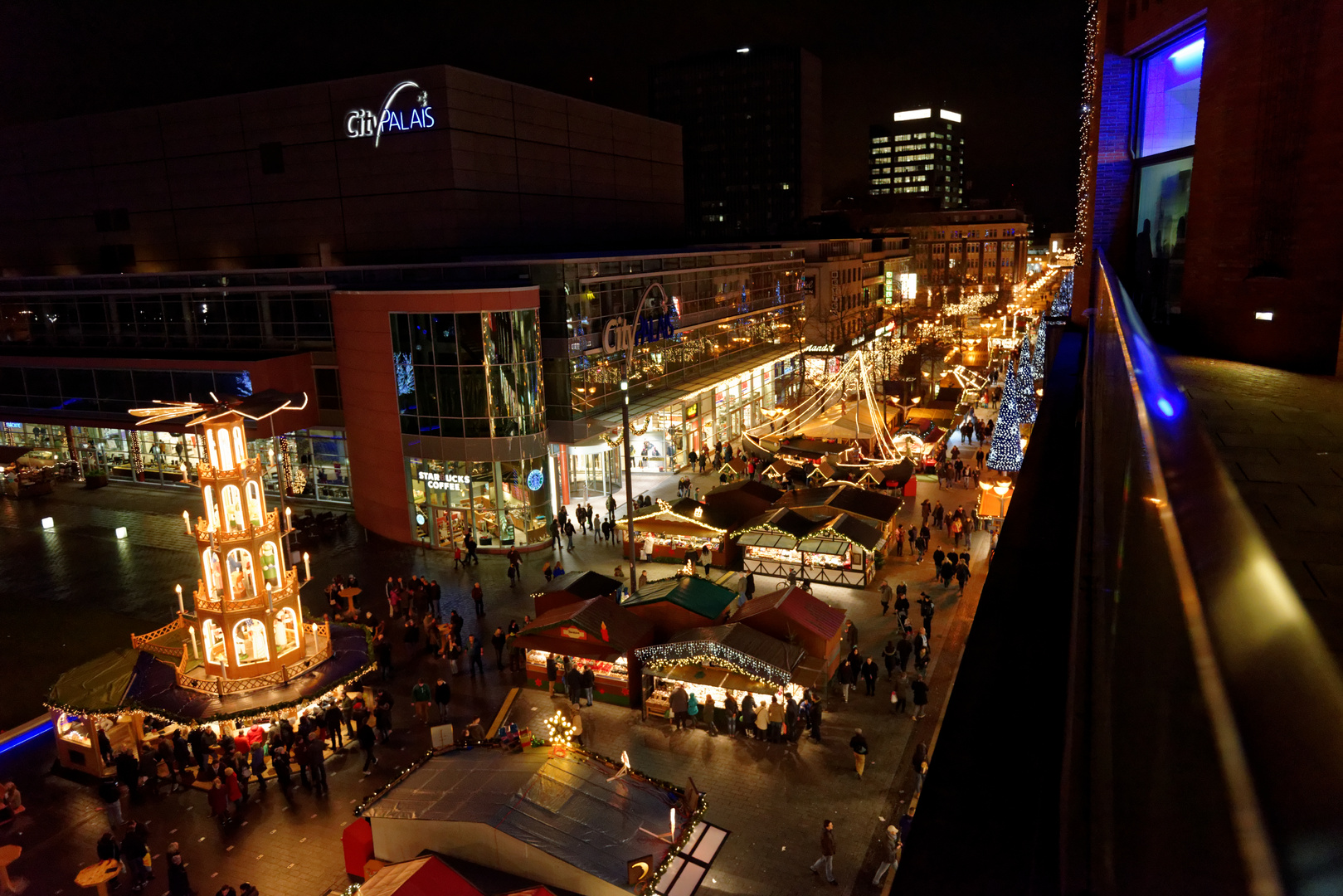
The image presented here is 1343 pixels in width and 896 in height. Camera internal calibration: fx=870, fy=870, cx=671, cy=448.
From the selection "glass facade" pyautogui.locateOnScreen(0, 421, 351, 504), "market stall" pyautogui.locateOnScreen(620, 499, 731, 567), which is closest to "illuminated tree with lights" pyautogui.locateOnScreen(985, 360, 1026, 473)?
"market stall" pyautogui.locateOnScreen(620, 499, 731, 567)

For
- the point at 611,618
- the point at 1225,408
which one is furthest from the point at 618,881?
the point at 1225,408

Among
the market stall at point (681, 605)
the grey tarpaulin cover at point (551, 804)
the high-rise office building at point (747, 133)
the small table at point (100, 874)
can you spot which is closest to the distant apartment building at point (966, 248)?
the high-rise office building at point (747, 133)

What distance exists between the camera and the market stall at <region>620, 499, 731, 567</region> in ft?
82.1

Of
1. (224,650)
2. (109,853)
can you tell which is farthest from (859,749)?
(224,650)

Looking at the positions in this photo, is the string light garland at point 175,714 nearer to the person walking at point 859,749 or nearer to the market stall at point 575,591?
the market stall at point 575,591

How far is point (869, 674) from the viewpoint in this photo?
17.2 meters

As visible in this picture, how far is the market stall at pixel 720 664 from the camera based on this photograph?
15984 mm

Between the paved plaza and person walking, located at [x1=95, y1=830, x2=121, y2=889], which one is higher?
person walking, located at [x1=95, y1=830, x2=121, y2=889]

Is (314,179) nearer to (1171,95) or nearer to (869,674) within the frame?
(869,674)

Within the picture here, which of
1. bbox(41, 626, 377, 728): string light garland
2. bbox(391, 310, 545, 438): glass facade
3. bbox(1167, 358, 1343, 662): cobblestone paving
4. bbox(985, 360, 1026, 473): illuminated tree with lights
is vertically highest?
bbox(1167, 358, 1343, 662): cobblestone paving

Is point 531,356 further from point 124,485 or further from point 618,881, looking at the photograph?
point 124,485

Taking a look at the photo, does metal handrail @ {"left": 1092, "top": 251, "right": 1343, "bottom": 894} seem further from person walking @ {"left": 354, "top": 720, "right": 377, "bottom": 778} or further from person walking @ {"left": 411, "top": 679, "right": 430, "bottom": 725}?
person walking @ {"left": 411, "top": 679, "right": 430, "bottom": 725}

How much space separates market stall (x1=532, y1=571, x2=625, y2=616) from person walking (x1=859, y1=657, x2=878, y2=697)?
17.6ft

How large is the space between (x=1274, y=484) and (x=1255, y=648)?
9.04 feet
